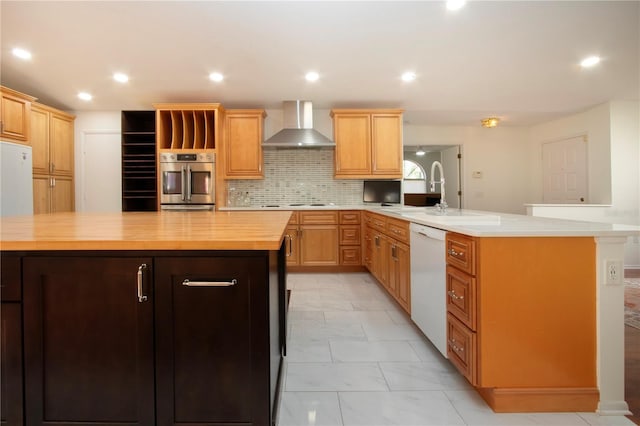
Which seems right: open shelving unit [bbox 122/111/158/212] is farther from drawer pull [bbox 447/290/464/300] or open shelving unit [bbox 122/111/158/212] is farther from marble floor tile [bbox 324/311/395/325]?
drawer pull [bbox 447/290/464/300]

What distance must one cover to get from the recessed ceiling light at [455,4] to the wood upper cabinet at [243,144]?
283 centimetres

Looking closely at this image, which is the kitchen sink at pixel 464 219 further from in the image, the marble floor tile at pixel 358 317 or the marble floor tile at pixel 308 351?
the marble floor tile at pixel 308 351

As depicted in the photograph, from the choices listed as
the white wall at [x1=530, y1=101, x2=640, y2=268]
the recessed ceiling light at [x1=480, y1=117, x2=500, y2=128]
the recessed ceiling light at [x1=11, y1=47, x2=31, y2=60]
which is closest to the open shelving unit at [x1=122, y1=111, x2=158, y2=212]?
the recessed ceiling light at [x1=11, y1=47, x2=31, y2=60]

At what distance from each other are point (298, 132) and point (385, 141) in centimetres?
127

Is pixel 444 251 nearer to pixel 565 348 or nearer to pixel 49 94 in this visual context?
pixel 565 348

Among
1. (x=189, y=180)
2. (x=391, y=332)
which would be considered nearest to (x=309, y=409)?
(x=391, y=332)

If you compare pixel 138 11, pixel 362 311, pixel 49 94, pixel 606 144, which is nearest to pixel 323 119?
pixel 138 11

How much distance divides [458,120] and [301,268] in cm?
384

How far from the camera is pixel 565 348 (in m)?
1.66

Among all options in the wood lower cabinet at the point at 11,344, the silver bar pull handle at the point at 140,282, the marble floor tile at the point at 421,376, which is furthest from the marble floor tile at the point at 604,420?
the wood lower cabinet at the point at 11,344

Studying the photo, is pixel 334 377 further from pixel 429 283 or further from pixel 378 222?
pixel 378 222

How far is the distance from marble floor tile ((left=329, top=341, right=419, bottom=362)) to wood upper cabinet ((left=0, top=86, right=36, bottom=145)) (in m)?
4.39

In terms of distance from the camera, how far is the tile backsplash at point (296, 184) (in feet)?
18.0

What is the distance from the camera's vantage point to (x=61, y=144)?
5.10 metres
